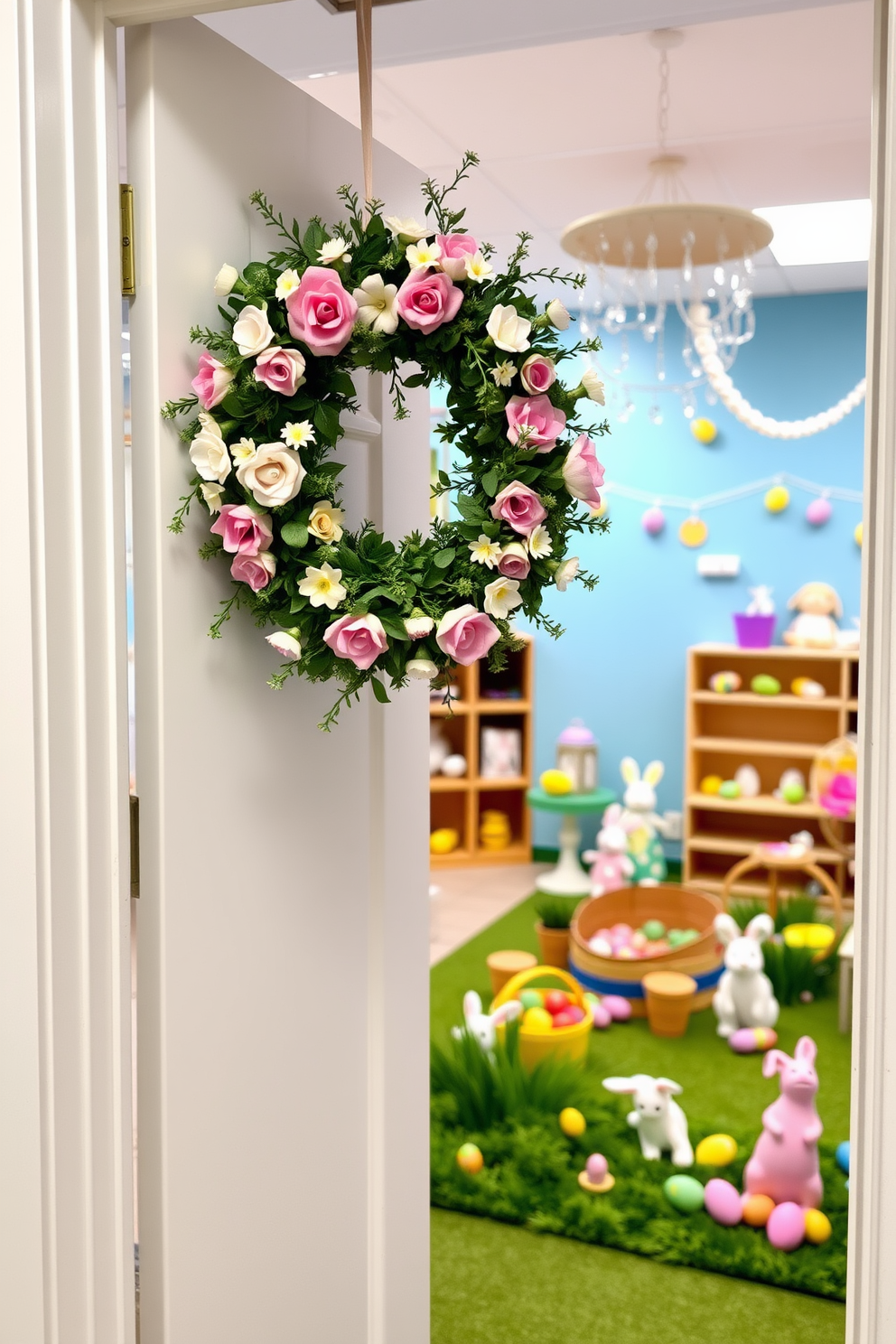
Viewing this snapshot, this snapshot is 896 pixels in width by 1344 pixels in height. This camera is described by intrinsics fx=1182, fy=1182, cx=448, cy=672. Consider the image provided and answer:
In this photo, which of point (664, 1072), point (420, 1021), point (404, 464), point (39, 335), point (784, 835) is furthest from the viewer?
point (784, 835)

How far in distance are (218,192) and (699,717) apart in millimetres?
4817

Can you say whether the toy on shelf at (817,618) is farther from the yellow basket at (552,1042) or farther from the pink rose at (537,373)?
the pink rose at (537,373)

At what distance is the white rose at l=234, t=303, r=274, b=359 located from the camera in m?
1.20

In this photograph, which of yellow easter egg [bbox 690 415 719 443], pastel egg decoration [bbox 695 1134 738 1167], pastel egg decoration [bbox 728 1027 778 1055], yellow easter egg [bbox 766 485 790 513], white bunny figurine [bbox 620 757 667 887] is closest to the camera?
pastel egg decoration [bbox 695 1134 738 1167]

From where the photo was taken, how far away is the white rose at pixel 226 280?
124 centimetres

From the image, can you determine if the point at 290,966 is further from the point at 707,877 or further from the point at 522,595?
the point at 707,877

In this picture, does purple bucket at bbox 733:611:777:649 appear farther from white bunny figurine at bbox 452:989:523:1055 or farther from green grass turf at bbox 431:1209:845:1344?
green grass turf at bbox 431:1209:845:1344

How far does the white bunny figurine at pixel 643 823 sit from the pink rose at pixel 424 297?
411 cm

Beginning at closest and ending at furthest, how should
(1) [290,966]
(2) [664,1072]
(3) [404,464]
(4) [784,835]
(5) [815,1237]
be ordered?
(1) [290,966] → (3) [404,464] → (5) [815,1237] → (2) [664,1072] → (4) [784,835]

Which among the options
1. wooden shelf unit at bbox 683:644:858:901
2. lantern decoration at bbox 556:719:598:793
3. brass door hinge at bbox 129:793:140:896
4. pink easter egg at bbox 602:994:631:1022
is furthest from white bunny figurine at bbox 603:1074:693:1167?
lantern decoration at bbox 556:719:598:793

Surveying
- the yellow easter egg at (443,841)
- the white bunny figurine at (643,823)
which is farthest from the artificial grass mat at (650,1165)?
the yellow easter egg at (443,841)

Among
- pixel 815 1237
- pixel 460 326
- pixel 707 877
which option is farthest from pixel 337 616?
pixel 707 877

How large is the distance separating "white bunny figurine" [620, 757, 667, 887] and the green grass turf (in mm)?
2575

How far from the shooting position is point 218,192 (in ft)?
4.17
